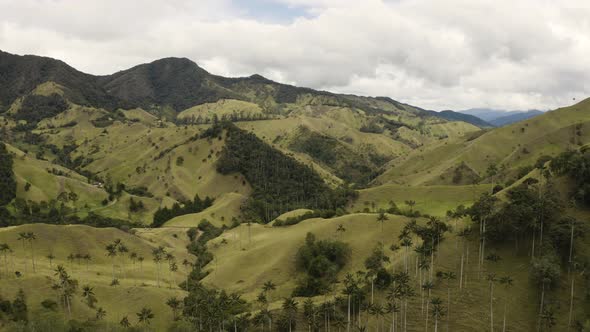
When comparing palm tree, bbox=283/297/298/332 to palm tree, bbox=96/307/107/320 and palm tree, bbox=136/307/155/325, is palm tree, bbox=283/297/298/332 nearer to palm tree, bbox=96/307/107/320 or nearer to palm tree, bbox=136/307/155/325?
palm tree, bbox=136/307/155/325

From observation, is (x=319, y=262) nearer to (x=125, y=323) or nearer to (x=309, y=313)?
(x=309, y=313)

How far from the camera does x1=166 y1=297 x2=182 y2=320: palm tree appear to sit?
370ft

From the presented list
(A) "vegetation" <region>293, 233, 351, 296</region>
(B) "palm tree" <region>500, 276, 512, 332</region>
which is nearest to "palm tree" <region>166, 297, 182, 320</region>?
(A) "vegetation" <region>293, 233, 351, 296</region>

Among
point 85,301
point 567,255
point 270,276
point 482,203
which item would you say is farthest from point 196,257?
point 567,255

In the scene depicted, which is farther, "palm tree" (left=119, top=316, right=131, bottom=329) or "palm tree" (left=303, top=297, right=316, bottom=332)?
"palm tree" (left=119, top=316, right=131, bottom=329)

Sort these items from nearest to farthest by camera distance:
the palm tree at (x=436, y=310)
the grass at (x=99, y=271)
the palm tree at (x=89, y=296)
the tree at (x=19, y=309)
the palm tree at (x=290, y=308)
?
the palm tree at (x=436, y=310), the tree at (x=19, y=309), the palm tree at (x=290, y=308), the grass at (x=99, y=271), the palm tree at (x=89, y=296)

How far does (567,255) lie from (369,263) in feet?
162

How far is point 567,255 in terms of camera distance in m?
103

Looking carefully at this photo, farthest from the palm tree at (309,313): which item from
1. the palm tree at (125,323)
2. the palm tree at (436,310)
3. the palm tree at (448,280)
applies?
the palm tree at (125,323)

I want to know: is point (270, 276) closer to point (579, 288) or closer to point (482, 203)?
point (482, 203)

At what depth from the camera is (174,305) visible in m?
113

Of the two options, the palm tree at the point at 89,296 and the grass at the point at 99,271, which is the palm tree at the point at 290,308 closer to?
the grass at the point at 99,271

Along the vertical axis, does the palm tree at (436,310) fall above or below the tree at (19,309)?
above

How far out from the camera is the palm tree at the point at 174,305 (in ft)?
370
